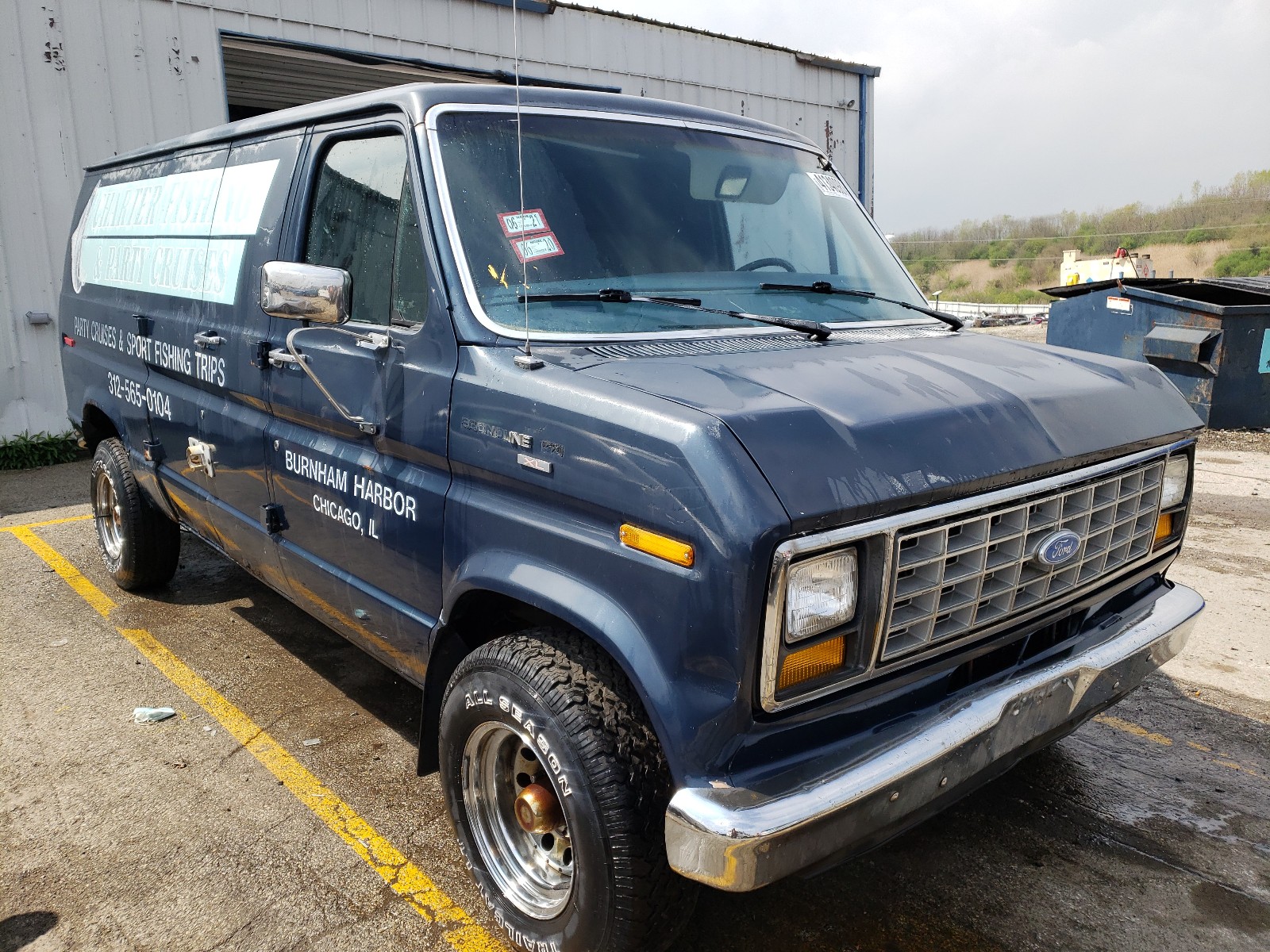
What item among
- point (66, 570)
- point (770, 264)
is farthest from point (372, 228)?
point (66, 570)

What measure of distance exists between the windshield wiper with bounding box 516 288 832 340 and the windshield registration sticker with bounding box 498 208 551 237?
0.22 meters

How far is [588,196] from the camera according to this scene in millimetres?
2939

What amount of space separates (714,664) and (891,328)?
169 cm

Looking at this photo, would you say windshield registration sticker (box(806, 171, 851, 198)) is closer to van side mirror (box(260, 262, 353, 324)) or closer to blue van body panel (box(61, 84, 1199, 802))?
blue van body panel (box(61, 84, 1199, 802))

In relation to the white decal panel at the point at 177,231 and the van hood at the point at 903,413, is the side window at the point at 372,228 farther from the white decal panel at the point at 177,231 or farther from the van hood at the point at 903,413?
the van hood at the point at 903,413

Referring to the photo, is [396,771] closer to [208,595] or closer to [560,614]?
[560,614]

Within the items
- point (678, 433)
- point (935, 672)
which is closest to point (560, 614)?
point (678, 433)

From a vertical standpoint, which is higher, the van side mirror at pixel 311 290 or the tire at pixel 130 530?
the van side mirror at pixel 311 290

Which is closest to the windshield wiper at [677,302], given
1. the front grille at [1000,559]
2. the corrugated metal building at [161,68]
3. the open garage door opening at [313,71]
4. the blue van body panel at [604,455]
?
the blue van body panel at [604,455]

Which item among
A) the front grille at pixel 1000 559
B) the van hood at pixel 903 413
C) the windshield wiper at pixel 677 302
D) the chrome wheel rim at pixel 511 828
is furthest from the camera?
the windshield wiper at pixel 677 302

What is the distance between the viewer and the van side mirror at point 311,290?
8.82 feet

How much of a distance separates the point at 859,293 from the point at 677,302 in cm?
85

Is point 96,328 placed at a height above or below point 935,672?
above

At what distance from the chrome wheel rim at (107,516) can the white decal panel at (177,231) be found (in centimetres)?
113
